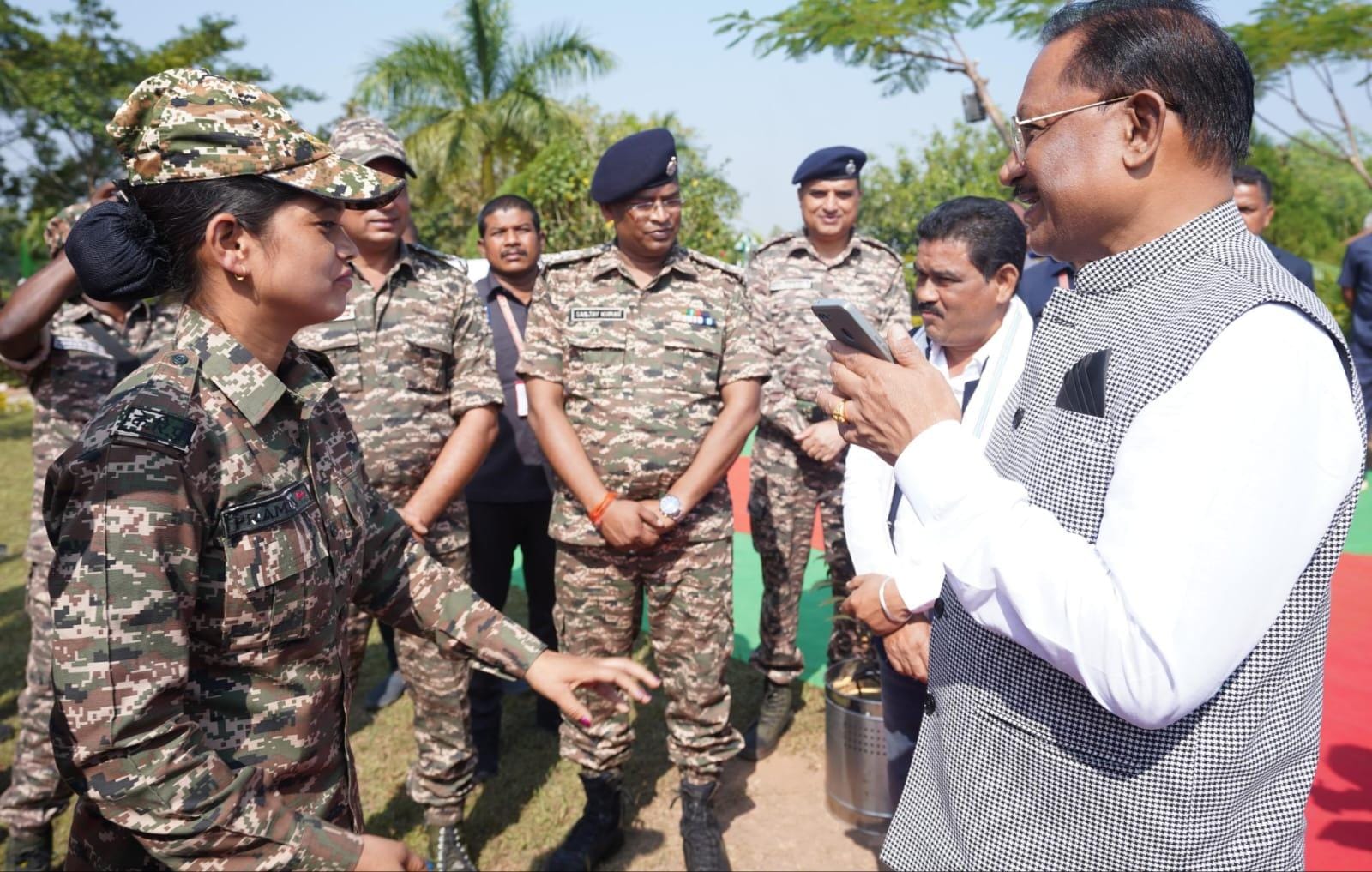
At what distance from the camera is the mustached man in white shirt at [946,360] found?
244 centimetres

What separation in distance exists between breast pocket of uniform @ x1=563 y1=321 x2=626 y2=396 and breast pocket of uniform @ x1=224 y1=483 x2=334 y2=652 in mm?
1680

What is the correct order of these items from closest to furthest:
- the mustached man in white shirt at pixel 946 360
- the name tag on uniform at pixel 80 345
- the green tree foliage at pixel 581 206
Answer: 1. the mustached man in white shirt at pixel 946 360
2. the name tag on uniform at pixel 80 345
3. the green tree foliage at pixel 581 206

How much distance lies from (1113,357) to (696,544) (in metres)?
2.11

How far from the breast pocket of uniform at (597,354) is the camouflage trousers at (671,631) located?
583 mm

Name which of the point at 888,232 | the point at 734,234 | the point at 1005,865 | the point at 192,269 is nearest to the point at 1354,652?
the point at 1005,865

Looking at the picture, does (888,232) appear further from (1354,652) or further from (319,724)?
(319,724)

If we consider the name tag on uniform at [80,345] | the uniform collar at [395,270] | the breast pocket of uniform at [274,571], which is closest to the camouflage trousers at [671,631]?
the uniform collar at [395,270]

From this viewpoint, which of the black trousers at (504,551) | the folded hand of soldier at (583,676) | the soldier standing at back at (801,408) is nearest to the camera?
the folded hand of soldier at (583,676)

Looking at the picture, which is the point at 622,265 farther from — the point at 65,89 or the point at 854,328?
the point at 65,89

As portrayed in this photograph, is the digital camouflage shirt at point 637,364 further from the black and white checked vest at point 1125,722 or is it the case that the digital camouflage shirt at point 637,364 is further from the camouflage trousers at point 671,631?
the black and white checked vest at point 1125,722

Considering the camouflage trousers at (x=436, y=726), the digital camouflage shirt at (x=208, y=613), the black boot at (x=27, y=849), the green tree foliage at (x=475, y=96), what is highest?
the green tree foliage at (x=475, y=96)

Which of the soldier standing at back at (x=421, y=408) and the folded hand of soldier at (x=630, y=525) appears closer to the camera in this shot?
the folded hand of soldier at (x=630, y=525)

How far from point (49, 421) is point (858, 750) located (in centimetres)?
329

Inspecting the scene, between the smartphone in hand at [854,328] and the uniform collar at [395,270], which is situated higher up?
the uniform collar at [395,270]
